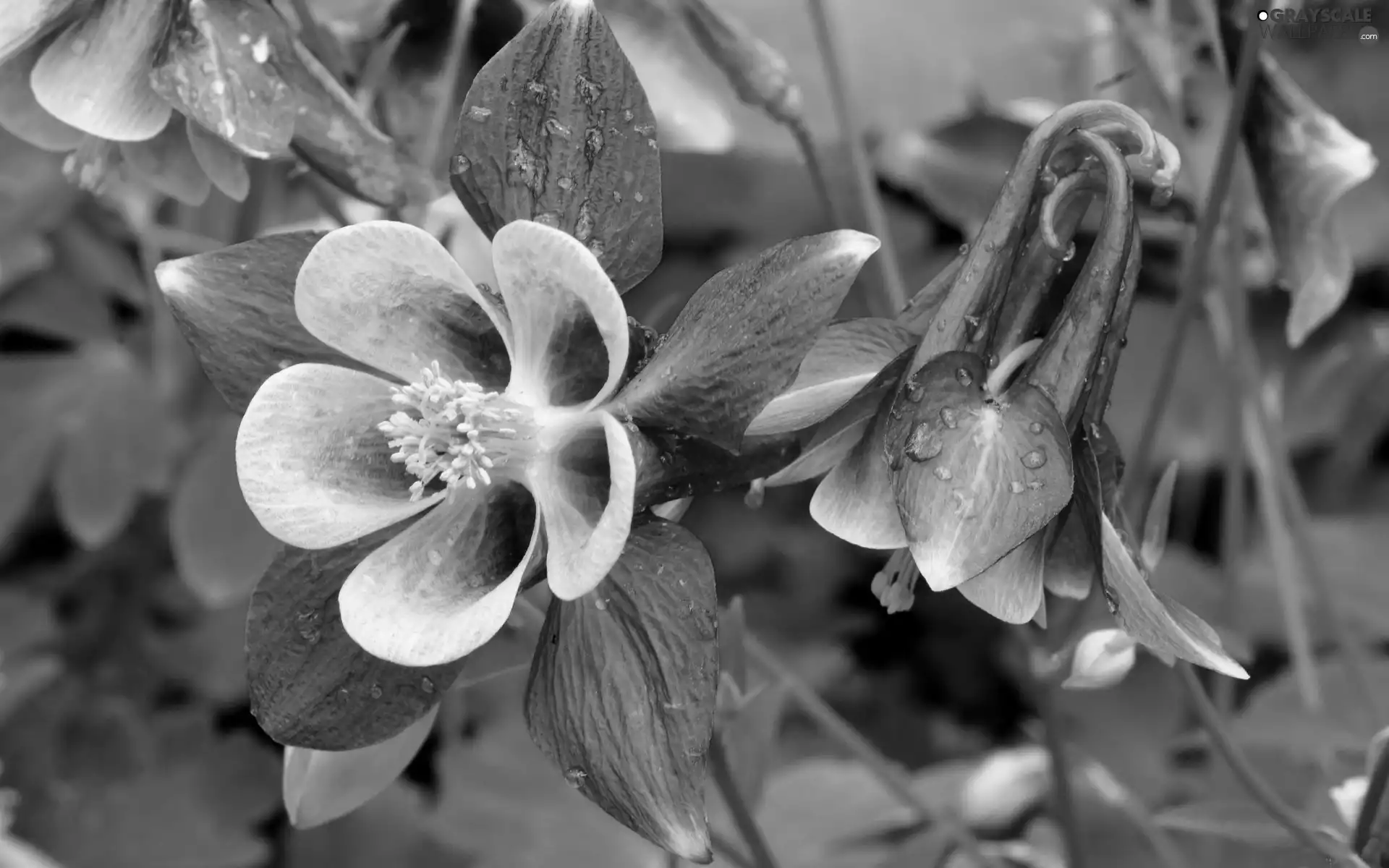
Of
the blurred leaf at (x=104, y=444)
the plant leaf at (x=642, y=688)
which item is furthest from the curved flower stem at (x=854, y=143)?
the blurred leaf at (x=104, y=444)

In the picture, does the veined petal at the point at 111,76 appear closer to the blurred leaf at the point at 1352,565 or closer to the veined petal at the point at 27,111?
the veined petal at the point at 27,111

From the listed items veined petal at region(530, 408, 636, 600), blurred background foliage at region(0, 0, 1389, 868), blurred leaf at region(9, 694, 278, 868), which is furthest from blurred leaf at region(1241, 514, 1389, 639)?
blurred leaf at region(9, 694, 278, 868)

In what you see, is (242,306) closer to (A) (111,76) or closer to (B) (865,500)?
(A) (111,76)

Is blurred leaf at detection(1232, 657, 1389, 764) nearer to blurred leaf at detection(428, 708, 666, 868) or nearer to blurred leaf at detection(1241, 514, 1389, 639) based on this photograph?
blurred leaf at detection(1241, 514, 1389, 639)

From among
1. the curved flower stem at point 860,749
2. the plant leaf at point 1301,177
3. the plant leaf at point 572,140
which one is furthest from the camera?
the curved flower stem at point 860,749

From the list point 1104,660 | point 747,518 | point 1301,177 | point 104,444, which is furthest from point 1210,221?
point 104,444

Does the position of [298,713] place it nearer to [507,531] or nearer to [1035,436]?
[507,531]
